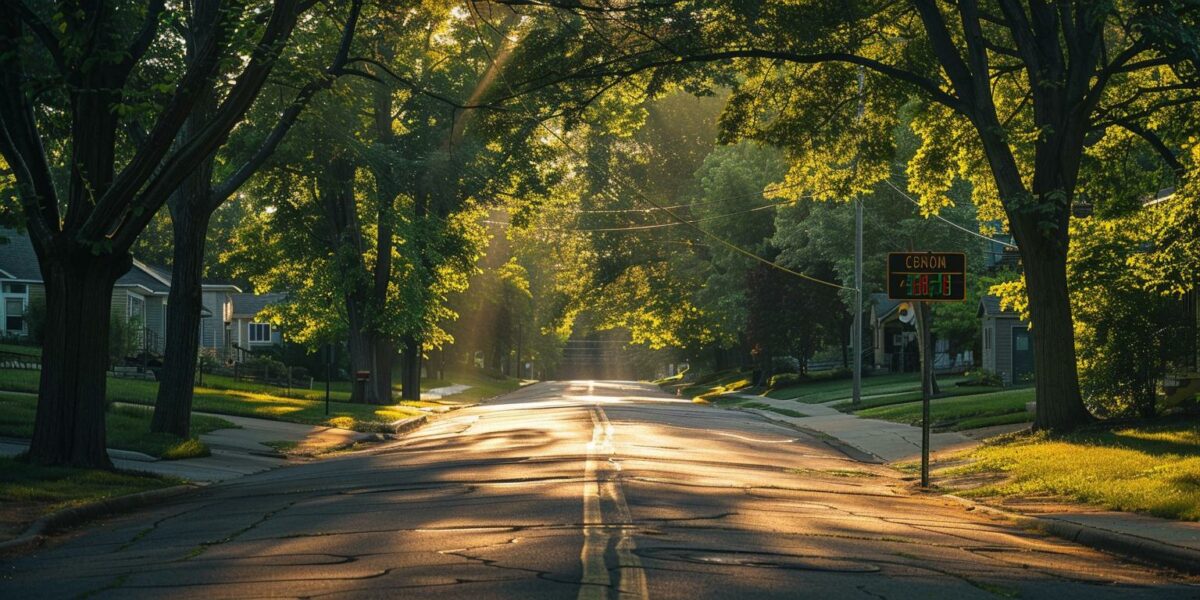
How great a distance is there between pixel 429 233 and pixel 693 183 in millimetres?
33522

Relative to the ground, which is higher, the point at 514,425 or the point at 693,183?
the point at 693,183

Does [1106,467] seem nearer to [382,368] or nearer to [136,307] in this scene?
[382,368]

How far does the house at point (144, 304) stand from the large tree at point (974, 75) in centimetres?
2189

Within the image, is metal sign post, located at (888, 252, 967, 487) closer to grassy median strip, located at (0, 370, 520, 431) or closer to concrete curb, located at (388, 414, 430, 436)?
grassy median strip, located at (0, 370, 520, 431)

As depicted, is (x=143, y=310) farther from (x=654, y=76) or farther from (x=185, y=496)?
(x=185, y=496)

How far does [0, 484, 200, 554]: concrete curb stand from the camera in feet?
41.5

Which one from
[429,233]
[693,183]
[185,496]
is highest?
[693,183]

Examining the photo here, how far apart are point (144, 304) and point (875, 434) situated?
4783 cm

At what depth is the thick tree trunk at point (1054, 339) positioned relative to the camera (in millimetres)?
24672

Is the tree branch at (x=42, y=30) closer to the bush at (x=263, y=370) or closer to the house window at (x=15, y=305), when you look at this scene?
the bush at (x=263, y=370)

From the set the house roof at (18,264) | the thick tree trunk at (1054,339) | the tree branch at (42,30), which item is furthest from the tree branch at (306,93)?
the house roof at (18,264)

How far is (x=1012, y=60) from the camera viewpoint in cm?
3145

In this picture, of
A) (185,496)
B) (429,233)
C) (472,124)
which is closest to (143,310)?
(429,233)

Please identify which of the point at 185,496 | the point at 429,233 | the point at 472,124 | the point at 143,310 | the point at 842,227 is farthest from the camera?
the point at 143,310
